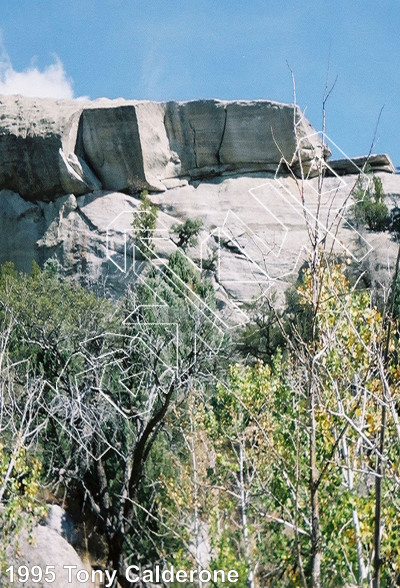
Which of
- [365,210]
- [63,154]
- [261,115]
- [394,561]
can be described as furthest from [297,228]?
[394,561]

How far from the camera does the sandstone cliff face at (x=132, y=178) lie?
3206cm

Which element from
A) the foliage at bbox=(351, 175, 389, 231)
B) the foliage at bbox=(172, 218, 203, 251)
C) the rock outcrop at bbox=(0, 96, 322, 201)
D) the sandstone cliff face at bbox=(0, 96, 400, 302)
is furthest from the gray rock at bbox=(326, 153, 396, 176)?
the foliage at bbox=(172, 218, 203, 251)

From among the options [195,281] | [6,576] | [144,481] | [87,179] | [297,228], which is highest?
[87,179]

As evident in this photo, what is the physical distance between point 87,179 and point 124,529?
78.1 feet

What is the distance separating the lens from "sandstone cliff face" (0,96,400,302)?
32.1m

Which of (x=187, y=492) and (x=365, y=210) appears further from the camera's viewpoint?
(x=365, y=210)

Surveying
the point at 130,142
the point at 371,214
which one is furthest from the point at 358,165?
the point at 130,142

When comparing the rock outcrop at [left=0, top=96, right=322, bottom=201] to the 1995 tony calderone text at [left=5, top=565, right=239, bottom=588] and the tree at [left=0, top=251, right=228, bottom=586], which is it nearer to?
the tree at [left=0, top=251, right=228, bottom=586]

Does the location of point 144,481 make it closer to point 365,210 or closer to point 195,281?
point 195,281

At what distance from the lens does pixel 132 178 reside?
3381 cm

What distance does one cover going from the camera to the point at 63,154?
108 feet

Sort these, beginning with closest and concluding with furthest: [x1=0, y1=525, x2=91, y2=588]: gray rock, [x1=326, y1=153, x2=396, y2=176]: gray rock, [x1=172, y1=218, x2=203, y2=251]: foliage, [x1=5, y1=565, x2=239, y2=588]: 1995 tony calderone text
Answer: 1. [x1=5, y1=565, x2=239, y2=588]: 1995 tony calderone text
2. [x1=0, y1=525, x2=91, y2=588]: gray rock
3. [x1=172, y1=218, x2=203, y2=251]: foliage
4. [x1=326, y1=153, x2=396, y2=176]: gray rock

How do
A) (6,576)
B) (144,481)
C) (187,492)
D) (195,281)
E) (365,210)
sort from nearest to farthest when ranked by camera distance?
(6,576) < (187,492) < (144,481) < (195,281) < (365,210)

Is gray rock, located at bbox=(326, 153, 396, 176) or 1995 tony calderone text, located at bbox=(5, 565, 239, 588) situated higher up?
gray rock, located at bbox=(326, 153, 396, 176)
